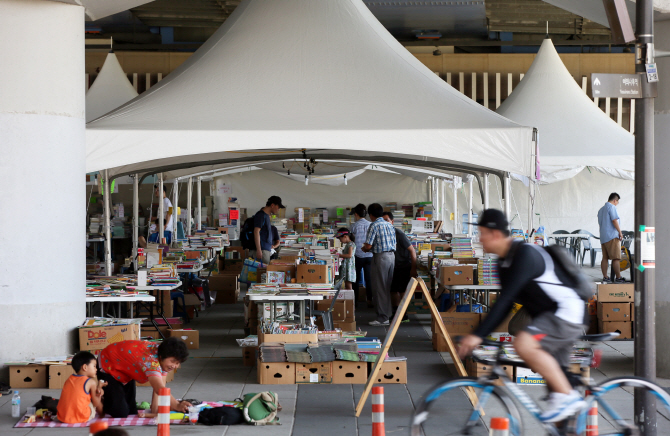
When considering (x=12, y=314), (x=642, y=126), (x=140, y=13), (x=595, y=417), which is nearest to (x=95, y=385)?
(x=12, y=314)

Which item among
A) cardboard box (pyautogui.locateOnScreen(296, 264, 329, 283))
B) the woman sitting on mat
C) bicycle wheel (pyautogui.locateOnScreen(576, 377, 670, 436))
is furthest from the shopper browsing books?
bicycle wheel (pyautogui.locateOnScreen(576, 377, 670, 436))

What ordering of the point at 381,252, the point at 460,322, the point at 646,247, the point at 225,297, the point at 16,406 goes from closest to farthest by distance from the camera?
the point at 646,247
the point at 16,406
the point at 460,322
the point at 381,252
the point at 225,297

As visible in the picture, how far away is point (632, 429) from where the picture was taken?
3859 millimetres

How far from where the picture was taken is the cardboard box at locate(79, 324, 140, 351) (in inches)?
258

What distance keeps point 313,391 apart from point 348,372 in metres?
0.41

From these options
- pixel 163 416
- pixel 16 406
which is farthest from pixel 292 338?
pixel 163 416

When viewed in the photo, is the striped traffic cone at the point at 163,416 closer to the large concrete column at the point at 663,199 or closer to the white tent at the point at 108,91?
the large concrete column at the point at 663,199

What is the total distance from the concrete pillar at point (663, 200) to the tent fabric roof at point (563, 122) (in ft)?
15.5

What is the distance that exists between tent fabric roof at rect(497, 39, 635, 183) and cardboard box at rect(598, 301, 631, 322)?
3.34 m

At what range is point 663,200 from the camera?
647 cm

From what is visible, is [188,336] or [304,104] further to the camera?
[188,336]

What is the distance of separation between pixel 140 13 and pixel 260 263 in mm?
9228

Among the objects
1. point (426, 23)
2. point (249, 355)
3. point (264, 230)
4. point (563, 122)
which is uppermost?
point (426, 23)

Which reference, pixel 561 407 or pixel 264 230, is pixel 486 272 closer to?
pixel 264 230
